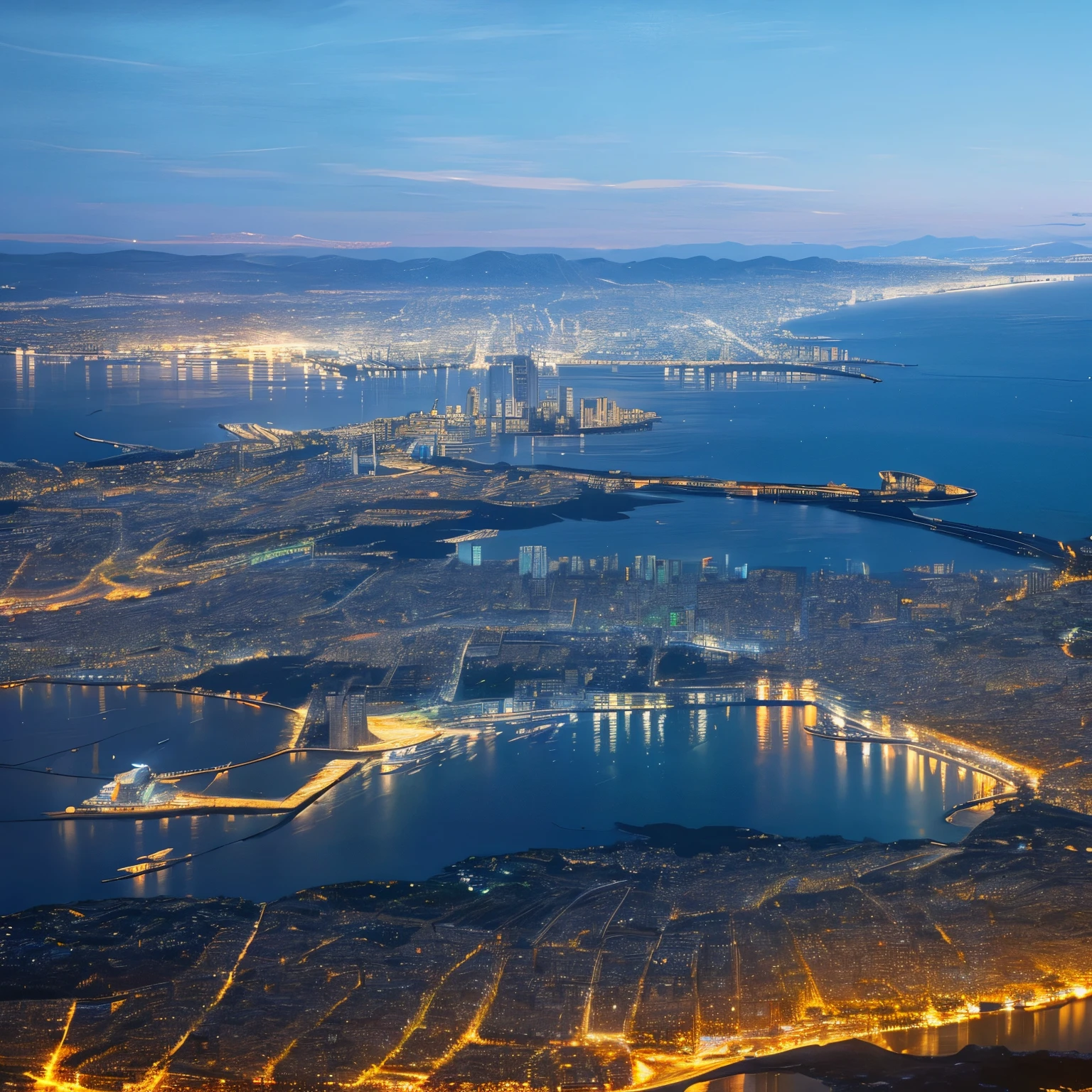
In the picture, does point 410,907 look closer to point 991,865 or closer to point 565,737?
point 565,737

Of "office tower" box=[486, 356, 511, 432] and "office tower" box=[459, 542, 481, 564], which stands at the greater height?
"office tower" box=[486, 356, 511, 432]

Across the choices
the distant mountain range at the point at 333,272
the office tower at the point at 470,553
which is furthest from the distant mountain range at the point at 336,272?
the office tower at the point at 470,553

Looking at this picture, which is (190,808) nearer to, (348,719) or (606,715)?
(348,719)

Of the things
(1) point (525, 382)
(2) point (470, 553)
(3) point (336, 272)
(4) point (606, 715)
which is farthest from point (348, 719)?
(3) point (336, 272)

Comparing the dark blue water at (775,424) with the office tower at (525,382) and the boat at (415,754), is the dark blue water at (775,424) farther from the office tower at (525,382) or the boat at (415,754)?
the boat at (415,754)

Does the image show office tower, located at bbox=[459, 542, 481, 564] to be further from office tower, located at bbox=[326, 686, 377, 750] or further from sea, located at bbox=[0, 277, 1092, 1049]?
office tower, located at bbox=[326, 686, 377, 750]

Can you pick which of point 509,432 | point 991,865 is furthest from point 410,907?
point 509,432

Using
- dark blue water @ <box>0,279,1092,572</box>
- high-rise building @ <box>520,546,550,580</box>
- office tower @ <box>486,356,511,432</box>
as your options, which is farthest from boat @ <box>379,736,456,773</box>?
office tower @ <box>486,356,511,432</box>
